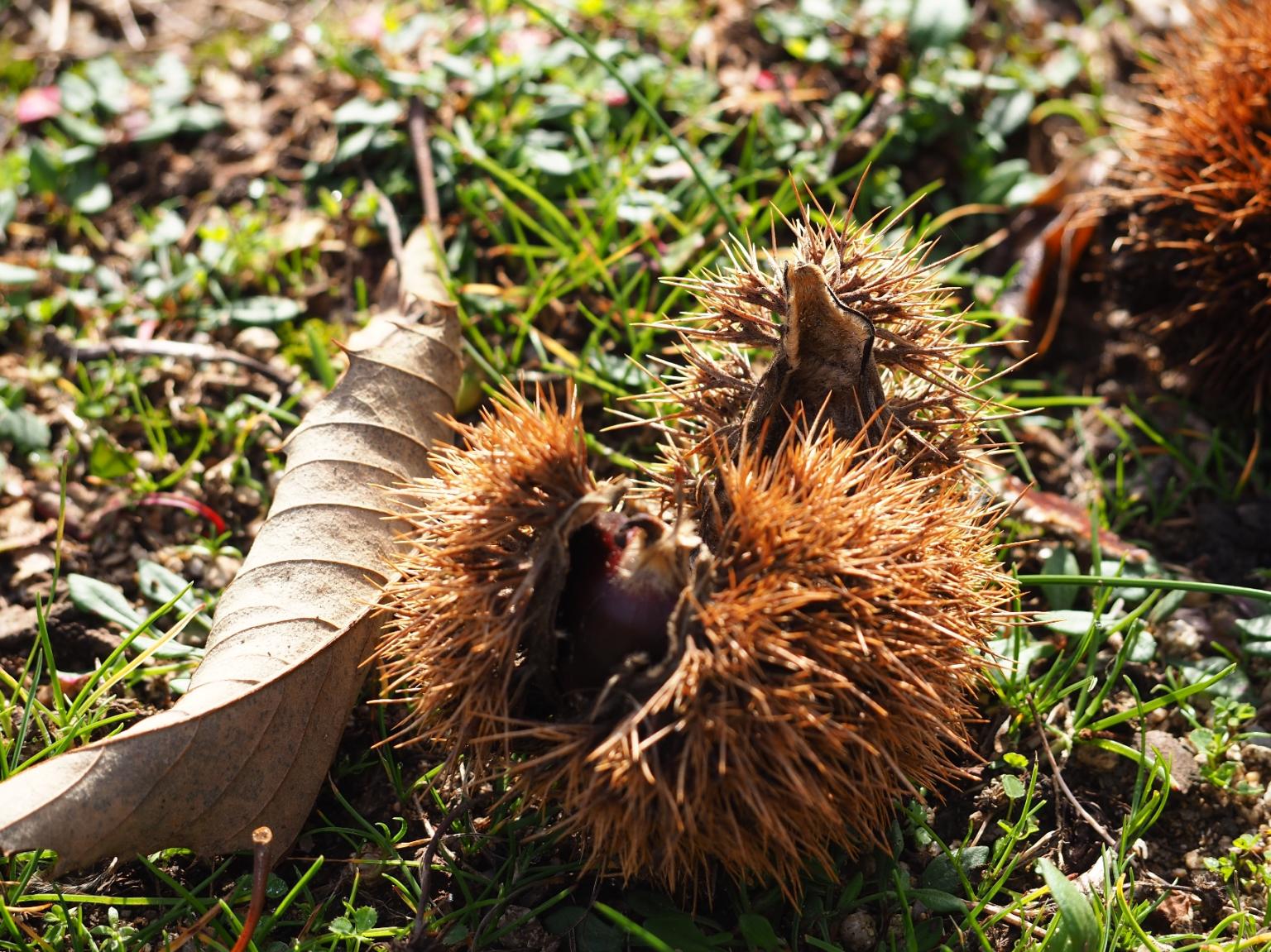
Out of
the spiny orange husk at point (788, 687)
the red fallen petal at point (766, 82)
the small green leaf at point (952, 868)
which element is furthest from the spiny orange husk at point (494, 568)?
the red fallen petal at point (766, 82)

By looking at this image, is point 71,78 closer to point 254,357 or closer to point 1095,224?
point 254,357

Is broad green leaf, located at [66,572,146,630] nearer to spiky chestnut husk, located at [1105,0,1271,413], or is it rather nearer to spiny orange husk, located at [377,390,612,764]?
spiny orange husk, located at [377,390,612,764]

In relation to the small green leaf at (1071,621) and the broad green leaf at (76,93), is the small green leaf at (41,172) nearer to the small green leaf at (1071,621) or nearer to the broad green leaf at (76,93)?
the broad green leaf at (76,93)

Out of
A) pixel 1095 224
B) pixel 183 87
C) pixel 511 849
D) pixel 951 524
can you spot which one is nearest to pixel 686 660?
pixel 951 524

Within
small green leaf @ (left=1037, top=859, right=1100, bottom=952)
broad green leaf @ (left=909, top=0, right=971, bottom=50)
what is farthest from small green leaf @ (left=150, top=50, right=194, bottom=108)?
small green leaf @ (left=1037, top=859, right=1100, bottom=952)

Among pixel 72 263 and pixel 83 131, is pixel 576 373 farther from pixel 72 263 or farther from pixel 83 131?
pixel 83 131

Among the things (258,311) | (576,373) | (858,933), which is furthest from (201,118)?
(858,933)
